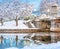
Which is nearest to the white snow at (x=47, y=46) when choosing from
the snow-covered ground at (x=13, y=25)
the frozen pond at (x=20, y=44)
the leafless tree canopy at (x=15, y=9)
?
the frozen pond at (x=20, y=44)

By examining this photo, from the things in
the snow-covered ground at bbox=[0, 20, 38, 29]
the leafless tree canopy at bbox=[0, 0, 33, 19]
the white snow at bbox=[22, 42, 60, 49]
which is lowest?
the white snow at bbox=[22, 42, 60, 49]

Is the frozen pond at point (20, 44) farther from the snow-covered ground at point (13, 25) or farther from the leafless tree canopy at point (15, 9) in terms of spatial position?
the leafless tree canopy at point (15, 9)

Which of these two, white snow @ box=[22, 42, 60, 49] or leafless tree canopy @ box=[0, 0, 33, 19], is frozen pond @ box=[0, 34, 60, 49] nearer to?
white snow @ box=[22, 42, 60, 49]

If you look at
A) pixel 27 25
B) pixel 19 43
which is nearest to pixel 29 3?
pixel 27 25

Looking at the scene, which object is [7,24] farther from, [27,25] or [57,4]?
[57,4]

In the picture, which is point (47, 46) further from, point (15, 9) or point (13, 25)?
point (15, 9)

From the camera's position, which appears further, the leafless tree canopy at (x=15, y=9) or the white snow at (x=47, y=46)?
the leafless tree canopy at (x=15, y=9)

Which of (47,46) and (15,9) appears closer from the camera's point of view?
(47,46)

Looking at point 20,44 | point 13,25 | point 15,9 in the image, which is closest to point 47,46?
point 20,44

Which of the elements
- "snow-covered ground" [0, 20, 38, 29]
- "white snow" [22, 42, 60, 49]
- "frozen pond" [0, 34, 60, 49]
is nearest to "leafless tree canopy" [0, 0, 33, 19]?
"snow-covered ground" [0, 20, 38, 29]

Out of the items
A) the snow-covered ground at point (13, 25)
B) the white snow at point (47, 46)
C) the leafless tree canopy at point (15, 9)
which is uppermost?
the leafless tree canopy at point (15, 9)

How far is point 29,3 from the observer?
8.44 ft

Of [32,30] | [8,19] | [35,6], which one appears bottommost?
[32,30]

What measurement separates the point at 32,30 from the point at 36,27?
0.08 m
